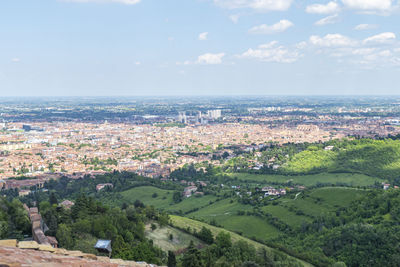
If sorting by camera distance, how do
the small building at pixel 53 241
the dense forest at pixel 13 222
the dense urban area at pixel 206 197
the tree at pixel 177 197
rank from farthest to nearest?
the tree at pixel 177 197, the dense urban area at pixel 206 197, the dense forest at pixel 13 222, the small building at pixel 53 241

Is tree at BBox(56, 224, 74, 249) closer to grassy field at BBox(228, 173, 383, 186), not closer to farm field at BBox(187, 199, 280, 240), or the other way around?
farm field at BBox(187, 199, 280, 240)

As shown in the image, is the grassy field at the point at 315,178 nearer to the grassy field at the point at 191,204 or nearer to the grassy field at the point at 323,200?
the grassy field at the point at 323,200

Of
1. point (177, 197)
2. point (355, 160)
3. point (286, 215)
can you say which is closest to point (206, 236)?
point (286, 215)

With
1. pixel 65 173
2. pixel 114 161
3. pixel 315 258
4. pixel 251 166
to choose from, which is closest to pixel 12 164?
pixel 65 173

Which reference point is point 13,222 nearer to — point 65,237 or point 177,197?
point 65,237

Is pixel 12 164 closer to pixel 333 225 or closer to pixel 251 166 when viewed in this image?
pixel 251 166

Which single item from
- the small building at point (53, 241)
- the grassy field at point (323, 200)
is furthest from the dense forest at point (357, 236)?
the small building at point (53, 241)

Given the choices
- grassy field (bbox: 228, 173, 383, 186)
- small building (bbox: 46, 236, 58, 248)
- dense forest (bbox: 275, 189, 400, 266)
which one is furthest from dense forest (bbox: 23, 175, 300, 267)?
grassy field (bbox: 228, 173, 383, 186)
